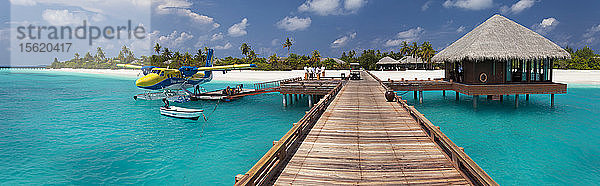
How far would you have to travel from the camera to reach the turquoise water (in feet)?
45.2

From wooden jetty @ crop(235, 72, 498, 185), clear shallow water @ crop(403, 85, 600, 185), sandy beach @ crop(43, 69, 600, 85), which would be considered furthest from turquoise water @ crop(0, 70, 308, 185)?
sandy beach @ crop(43, 69, 600, 85)

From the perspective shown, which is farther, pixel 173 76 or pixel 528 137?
pixel 173 76

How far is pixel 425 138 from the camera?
370 inches

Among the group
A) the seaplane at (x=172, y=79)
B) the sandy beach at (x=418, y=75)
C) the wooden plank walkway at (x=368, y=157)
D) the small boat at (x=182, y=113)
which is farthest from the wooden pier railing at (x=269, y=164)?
the sandy beach at (x=418, y=75)

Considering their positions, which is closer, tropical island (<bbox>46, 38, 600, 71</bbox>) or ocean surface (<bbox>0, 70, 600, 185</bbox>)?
ocean surface (<bbox>0, 70, 600, 185</bbox>)

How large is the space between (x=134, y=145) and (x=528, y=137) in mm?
23622

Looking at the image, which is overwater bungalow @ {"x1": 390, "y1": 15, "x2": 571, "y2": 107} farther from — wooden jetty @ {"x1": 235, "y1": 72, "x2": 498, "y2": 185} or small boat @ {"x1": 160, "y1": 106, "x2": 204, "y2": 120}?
small boat @ {"x1": 160, "y1": 106, "x2": 204, "y2": 120}

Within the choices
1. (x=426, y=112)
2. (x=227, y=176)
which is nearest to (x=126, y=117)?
(x=227, y=176)

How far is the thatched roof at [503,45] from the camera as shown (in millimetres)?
24609

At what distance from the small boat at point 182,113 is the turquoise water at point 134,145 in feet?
1.50

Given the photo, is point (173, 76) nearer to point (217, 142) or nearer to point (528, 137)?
point (217, 142)

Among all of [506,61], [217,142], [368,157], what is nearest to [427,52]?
[506,61]

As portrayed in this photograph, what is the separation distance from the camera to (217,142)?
1895cm

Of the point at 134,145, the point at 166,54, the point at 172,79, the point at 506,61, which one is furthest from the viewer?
the point at 166,54
